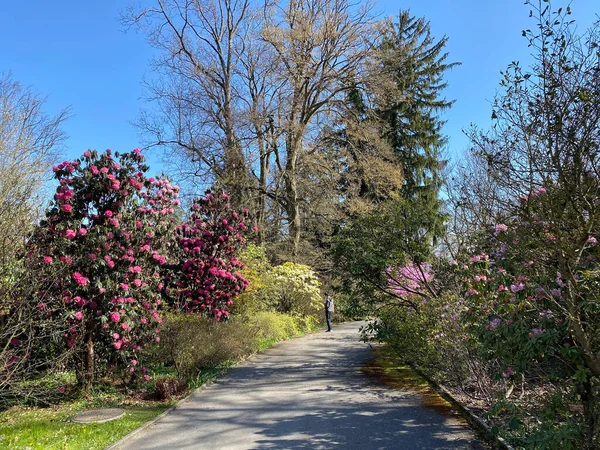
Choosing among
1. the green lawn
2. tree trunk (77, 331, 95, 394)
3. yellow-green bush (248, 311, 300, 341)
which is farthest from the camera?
yellow-green bush (248, 311, 300, 341)

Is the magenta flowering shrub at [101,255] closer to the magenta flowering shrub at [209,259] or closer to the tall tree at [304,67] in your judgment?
the magenta flowering shrub at [209,259]

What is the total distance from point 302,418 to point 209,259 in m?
5.59

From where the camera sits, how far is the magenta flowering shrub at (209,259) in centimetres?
1078

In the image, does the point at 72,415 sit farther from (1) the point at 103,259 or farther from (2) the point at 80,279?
(1) the point at 103,259

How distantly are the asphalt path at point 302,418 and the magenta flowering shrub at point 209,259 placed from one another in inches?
80.2

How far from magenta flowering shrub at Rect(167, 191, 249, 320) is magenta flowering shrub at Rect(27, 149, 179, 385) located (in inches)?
84.0

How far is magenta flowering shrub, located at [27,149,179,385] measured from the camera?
729 centimetres

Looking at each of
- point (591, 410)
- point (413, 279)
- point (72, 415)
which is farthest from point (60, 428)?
point (413, 279)

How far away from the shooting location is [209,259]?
11.0 metres

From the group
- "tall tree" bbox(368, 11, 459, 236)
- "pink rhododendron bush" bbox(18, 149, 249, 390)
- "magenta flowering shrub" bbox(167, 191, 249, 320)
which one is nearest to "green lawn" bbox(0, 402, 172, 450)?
"pink rhododendron bush" bbox(18, 149, 249, 390)

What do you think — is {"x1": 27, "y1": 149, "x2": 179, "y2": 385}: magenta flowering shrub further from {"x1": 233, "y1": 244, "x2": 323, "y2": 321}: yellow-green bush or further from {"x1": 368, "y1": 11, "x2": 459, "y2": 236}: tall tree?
{"x1": 368, "y1": 11, "x2": 459, "y2": 236}: tall tree

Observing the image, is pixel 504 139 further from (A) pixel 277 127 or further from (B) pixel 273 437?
(A) pixel 277 127

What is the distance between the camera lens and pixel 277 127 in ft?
69.5

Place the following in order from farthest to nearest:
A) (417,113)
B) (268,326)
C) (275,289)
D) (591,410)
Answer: (417,113) < (275,289) < (268,326) < (591,410)
